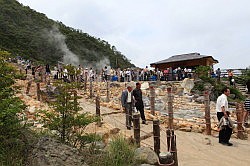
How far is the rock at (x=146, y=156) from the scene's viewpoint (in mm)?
6461

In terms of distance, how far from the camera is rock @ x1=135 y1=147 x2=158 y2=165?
6.46 meters

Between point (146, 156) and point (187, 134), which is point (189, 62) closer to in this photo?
point (187, 134)

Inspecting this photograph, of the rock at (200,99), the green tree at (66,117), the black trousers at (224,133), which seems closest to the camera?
the green tree at (66,117)

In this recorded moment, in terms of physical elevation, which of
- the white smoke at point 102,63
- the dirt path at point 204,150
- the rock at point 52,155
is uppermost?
the white smoke at point 102,63

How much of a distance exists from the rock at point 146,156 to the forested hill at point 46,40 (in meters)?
36.3

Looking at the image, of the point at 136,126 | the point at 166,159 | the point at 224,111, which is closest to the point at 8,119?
the point at 136,126

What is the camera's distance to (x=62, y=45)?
165 feet

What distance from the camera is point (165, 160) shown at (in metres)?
6.26

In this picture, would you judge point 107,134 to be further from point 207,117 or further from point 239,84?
point 239,84

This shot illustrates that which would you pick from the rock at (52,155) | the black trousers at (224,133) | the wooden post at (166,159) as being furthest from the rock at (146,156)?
the black trousers at (224,133)

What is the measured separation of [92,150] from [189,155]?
2.71m

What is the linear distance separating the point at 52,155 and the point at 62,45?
151ft

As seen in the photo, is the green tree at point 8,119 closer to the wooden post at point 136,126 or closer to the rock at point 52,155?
the rock at point 52,155

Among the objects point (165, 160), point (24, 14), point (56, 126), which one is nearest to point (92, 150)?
point (56, 126)
